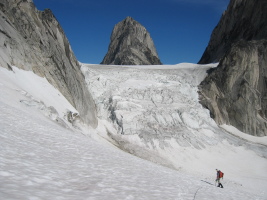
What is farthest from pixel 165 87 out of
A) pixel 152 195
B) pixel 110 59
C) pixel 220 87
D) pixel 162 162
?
pixel 110 59

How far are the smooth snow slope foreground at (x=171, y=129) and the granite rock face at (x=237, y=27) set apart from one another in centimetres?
2804

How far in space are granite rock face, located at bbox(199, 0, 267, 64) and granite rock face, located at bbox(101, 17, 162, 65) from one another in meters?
18.2

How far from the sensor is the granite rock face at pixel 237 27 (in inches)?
2462

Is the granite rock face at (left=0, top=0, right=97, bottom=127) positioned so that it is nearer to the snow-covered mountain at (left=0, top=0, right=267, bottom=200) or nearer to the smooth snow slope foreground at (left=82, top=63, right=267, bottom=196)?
the snow-covered mountain at (left=0, top=0, right=267, bottom=200)

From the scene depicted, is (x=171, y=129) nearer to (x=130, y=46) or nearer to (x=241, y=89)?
(x=241, y=89)

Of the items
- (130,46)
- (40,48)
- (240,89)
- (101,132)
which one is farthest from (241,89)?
(130,46)

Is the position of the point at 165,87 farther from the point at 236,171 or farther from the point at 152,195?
the point at 152,195

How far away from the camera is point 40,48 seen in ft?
80.3

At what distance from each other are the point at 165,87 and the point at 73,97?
17553 mm

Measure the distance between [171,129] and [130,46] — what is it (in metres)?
57.5

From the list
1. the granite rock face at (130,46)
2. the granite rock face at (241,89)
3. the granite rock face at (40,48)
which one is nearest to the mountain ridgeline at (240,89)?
the granite rock face at (241,89)

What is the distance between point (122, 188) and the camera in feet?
16.9

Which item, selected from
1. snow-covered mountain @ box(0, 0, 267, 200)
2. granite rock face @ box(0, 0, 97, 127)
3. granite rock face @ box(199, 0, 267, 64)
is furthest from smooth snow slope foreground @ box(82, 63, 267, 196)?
granite rock face @ box(199, 0, 267, 64)

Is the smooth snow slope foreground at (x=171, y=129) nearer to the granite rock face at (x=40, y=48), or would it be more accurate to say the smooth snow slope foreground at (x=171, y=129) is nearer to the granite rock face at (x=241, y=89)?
the granite rock face at (x=241, y=89)
